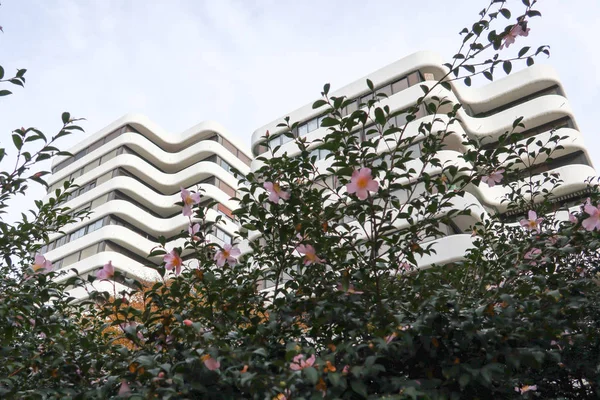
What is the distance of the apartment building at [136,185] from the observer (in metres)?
28.6

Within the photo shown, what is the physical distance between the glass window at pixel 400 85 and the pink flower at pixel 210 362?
21.0 metres

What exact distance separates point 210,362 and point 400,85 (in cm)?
2130

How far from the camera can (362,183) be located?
250cm

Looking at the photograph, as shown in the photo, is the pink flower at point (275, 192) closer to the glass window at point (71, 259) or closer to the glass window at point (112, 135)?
the glass window at point (71, 259)

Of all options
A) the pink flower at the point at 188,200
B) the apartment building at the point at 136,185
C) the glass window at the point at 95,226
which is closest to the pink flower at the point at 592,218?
the pink flower at the point at 188,200

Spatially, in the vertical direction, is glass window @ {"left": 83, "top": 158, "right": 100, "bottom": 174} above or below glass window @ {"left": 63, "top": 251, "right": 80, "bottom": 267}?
above

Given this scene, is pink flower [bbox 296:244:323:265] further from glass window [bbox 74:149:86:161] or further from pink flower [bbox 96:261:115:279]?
glass window [bbox 74:149:86:161]

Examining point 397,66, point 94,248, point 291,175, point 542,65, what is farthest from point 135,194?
point 291,175

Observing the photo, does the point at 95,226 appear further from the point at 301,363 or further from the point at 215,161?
the point at 301,363

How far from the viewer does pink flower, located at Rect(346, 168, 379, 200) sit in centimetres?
247

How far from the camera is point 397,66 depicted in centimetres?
2220

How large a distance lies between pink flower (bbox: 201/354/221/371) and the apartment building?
2550cm

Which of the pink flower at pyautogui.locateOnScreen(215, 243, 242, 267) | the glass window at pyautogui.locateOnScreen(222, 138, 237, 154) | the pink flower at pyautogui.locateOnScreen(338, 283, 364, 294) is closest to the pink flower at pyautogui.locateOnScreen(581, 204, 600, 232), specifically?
the pink flower at pyautogui.locateOnScreen(338, 283, 364, 294)

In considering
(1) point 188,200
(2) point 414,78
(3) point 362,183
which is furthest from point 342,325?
(2) point 414,78
